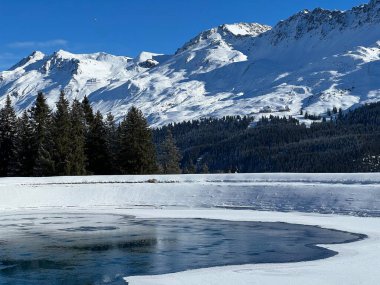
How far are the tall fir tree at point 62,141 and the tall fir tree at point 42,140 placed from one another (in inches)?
32.5

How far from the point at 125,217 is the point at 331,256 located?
964 inches

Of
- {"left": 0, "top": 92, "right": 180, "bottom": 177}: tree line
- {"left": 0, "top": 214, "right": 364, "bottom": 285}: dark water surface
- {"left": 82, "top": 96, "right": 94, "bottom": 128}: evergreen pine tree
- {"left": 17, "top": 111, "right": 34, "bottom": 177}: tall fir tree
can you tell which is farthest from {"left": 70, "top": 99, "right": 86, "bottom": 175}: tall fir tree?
{"left": 0, "top": 214, "right": 364, "bottom": 285}: dark water surface

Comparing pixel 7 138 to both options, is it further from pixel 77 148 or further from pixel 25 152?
pixel 77 148

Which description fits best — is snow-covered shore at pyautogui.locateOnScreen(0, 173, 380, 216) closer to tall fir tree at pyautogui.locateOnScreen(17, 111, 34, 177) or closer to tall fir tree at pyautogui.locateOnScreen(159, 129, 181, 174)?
tall fir tree at pyautogui.locateOnScreen(17, 111, 34, 177)

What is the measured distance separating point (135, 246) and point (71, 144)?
45060mm

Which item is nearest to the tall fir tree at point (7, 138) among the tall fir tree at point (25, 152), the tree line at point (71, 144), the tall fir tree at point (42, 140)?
the tree line at point (71, 144)

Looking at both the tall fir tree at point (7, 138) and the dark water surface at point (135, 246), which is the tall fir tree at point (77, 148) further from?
the dark water surface at point (135, 246)

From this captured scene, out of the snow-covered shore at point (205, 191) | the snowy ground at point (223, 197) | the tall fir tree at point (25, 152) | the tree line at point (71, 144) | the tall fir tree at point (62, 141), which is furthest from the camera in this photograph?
the tall fir tree at point (25, 152)

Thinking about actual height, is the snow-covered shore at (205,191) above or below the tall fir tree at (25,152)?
below

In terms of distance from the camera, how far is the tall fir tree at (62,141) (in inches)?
3009

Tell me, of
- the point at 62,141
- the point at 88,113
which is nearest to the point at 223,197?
the point at 62,141

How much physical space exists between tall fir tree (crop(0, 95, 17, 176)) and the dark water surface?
36.0m

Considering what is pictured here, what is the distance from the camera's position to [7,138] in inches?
3250

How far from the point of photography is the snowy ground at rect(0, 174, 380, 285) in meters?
45.8
